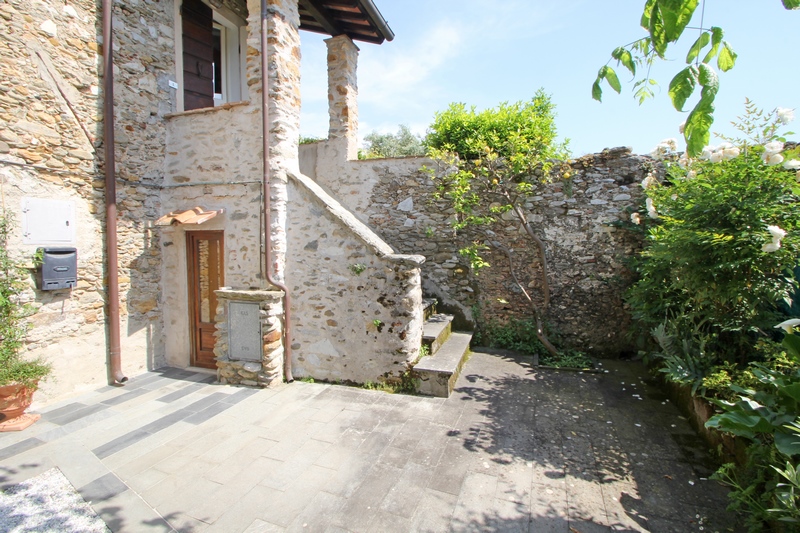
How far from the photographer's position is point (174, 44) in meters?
5.61

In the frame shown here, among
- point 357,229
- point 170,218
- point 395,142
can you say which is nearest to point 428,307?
point 357,229

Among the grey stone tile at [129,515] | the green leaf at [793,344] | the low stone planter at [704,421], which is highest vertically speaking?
the green leaf at [793,344]

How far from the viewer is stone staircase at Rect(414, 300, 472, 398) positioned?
4484 millimetres

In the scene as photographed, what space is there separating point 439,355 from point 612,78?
400 centimetres

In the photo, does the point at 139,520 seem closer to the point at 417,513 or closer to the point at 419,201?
the point at 417,513

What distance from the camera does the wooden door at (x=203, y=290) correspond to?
17.9 ft

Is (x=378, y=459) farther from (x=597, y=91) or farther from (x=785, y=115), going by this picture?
(x=785, y=115)

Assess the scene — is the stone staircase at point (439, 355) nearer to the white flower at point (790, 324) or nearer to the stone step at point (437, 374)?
the stone step at point (437, 374)

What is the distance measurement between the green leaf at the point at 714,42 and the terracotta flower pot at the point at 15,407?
18.6 feet

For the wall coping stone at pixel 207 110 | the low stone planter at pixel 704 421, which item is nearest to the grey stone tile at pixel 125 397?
the wall coping stone at pixel 207 110

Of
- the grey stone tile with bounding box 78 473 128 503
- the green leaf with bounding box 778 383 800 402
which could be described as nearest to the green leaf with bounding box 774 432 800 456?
the green leaf with bounding box 778 383 800 402

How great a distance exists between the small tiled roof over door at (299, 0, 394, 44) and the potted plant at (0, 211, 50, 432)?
5.07m

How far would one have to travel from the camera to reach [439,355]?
5000 millimetres

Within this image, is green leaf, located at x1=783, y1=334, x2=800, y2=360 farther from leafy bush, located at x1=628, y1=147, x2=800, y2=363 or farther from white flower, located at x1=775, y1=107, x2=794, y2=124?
white flower, located at x1=775, y1=107, x2=794, y2=124
